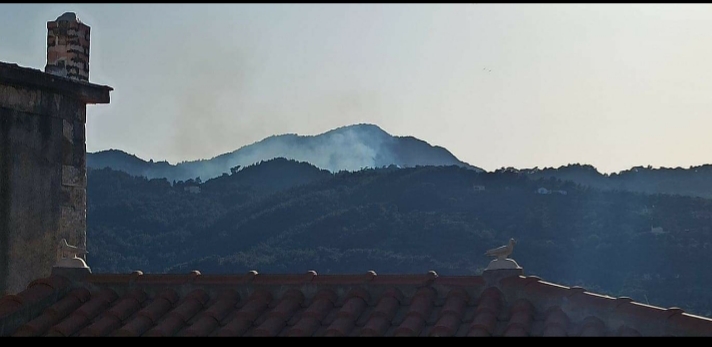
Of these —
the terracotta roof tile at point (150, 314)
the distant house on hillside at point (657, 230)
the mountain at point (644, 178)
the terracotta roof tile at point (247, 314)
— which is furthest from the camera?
the mountain at point (644, 178)

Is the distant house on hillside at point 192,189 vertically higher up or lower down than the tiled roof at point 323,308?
higher up

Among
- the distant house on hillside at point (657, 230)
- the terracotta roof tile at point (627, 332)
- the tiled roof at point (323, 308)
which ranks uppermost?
the distant house on hillside at point (657, 230)

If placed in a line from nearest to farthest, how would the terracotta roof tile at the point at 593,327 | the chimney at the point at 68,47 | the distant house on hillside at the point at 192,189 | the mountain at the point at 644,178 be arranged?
the terracotta roof tile at the point at 593,327 < the chimney at the point at 68,47 < the mountain at the point at 644,178 < the distant house on hillside at the point at 192,189

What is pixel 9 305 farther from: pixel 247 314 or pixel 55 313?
pixel 247 314

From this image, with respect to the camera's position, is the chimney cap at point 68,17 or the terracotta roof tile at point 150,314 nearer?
the terracotta roof tile at point 150,314

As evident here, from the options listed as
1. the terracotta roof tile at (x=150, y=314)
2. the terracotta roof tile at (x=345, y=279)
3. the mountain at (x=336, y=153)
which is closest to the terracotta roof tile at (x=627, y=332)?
the terracotta roof tile at (x=345, y=279)

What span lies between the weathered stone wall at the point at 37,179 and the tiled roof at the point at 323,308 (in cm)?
159

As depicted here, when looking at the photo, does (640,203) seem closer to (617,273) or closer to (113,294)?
(617,273)

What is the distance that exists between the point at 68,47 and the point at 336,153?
3704 centimetres

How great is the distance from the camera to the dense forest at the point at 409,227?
27703 mm

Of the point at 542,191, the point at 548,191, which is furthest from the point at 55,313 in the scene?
the point at 548,191

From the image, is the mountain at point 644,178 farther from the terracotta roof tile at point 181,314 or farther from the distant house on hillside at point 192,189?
the terracotta roof tile at point 181,314

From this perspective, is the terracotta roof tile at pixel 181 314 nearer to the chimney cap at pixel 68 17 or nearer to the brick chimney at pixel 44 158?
the brick chimney at pixel 44 158

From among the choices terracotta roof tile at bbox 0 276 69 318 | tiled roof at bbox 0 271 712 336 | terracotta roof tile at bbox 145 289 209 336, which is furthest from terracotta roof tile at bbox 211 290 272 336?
terracotta roof tile at bbox 0 276 69 318
